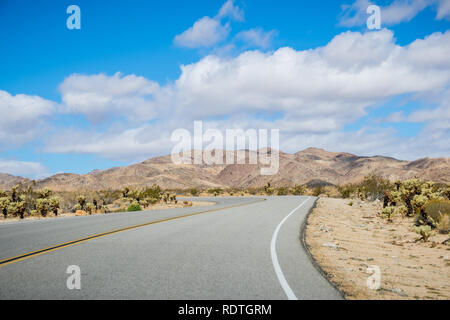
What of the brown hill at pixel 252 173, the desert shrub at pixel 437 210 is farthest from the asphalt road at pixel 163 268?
the brown hill at pixel 252 173

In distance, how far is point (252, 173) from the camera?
139000 mm

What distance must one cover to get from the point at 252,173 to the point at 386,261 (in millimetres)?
130027

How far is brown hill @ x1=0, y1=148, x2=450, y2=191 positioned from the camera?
10669cm

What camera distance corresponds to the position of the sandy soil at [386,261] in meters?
6.05

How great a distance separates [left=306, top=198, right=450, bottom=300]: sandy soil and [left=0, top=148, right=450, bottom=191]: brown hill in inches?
3539

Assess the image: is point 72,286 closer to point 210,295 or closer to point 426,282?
point 210,295

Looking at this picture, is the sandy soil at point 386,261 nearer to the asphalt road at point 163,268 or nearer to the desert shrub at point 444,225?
the asphalt road at point 163,268

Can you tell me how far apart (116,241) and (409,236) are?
1108 cm
